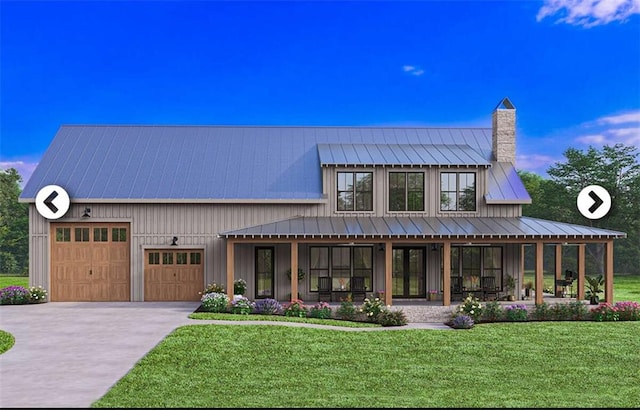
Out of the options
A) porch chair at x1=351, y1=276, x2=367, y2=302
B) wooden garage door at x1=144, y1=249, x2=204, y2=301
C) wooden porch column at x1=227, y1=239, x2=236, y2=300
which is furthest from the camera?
wooden garage door at x1=144, y1=249, x2=204, y2=301

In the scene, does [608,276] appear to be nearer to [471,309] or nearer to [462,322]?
[471,309]

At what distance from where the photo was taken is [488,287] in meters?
24.9

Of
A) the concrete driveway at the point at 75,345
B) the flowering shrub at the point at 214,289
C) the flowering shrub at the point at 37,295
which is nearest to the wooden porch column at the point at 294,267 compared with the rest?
the flowering shrub at the point at 214,289

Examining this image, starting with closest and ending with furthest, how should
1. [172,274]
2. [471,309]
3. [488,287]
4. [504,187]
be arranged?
[471,309]
[488,287]
[172,274]
[504,187]

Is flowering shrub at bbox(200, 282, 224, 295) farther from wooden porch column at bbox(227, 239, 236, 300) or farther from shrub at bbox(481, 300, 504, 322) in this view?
shrub at bbox(481, 300, 504, 322)

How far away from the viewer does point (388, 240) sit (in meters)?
22.9

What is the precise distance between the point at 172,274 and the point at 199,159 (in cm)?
520

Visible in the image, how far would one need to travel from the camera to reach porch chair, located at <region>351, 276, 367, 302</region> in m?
24.5

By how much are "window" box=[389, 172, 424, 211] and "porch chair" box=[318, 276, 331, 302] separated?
382 centimetres

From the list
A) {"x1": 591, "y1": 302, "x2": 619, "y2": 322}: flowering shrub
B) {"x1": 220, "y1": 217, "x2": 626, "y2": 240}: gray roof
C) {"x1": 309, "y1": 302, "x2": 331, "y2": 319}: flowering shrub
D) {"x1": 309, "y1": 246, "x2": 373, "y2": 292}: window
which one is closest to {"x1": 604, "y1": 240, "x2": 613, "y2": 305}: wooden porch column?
{"x1": 220, "y1": 217, "x2": 626, "y2": 240}: gray roof

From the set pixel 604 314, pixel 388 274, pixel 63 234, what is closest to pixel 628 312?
pixel 604 314

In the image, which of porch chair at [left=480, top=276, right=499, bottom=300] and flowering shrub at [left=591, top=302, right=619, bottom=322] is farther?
porch chair at [left=480, top=276, right=499, bottom=300]

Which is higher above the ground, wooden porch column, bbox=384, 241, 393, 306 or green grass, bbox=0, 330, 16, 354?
wooden porch column, bbox=384, 241, 393, 306

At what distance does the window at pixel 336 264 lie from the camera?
25141mm
